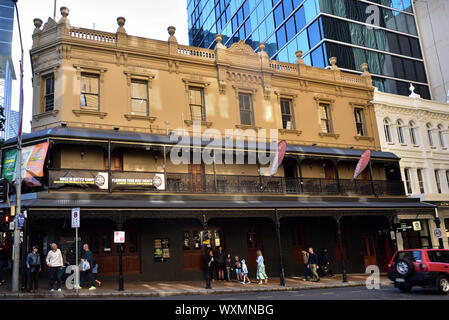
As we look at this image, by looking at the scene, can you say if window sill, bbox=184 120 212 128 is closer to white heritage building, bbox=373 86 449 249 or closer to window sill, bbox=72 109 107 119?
window sill, bbox=72 109 107 119

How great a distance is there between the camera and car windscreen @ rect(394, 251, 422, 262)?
13.6m

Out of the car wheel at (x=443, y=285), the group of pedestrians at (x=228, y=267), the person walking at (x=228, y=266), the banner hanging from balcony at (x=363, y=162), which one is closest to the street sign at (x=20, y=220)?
the group of pedestrians at (x=228, y=267)

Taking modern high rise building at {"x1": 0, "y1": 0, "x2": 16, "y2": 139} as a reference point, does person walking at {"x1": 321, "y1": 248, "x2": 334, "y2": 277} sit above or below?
below

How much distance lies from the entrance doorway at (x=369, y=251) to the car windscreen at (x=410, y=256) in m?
9.86

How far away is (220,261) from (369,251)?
10.4 meters

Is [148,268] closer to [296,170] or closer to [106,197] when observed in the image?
[106,197]

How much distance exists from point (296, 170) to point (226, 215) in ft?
22.8

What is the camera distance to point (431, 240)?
26047mm

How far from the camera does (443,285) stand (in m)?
13.1

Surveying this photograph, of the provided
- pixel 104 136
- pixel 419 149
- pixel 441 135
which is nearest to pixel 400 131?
pixel 419 149

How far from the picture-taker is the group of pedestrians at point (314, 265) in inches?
749

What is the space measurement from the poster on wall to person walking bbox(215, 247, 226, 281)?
7.74ft

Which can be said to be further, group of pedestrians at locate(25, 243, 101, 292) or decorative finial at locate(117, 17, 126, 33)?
decorative finial at locate(117, 17, 126, 33)

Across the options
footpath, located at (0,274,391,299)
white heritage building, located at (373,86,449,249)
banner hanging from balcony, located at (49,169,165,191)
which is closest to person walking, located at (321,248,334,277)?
footpath, located at (0,274,391,299)
